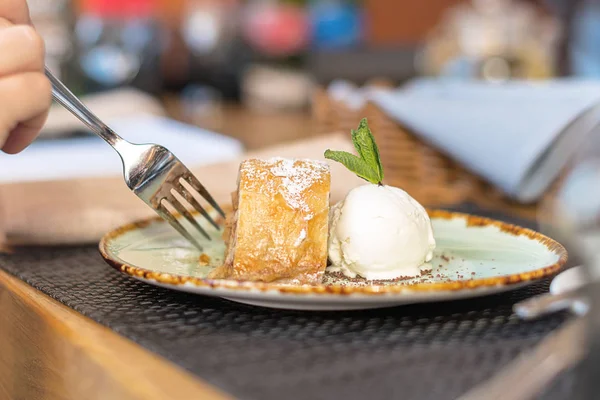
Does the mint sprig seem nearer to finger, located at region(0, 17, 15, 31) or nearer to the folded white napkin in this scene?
finger, located at region(0, 17, 15, 31)

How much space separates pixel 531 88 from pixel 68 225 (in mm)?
943

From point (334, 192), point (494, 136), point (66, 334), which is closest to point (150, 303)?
point (66, 334)

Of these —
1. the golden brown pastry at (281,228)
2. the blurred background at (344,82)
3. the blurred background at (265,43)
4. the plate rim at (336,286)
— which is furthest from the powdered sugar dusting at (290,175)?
the blurred background at (265,43)

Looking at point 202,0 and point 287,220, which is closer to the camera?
point 287,220

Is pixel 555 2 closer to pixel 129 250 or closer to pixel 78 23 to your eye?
pixel 78 23

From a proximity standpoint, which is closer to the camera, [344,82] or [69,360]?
[69,360]

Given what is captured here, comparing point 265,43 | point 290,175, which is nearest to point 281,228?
point 290,175

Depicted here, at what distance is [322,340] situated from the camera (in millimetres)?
602

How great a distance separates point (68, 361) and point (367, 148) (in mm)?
374

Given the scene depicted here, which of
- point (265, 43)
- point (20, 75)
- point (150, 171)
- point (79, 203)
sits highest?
point (20, 75)

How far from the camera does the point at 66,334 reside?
617 mm

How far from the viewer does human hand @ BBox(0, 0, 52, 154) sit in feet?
2.34

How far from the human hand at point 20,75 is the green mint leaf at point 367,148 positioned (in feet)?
1.07

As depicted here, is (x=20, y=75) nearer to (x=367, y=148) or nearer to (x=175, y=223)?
(x=175, y=223)
